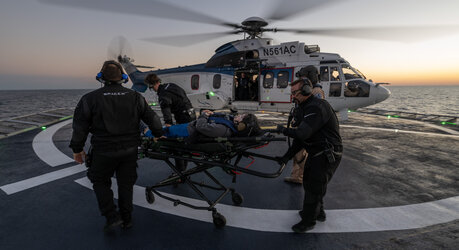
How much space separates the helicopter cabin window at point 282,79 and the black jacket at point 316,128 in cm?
712

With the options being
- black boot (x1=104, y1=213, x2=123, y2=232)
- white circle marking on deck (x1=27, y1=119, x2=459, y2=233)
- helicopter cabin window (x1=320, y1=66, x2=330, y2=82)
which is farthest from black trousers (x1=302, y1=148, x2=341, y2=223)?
helicopter cabin window (x1=320, y1=66, x2=330, y2=82)

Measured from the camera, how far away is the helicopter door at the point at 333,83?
9055mm

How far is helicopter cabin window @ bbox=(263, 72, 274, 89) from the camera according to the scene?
32.5 feet

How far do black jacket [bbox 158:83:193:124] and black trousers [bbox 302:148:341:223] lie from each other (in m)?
2.56

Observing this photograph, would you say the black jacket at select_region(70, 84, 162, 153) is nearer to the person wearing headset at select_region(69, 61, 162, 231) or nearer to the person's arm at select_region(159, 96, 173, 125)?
the person wearing headset at select_region(69, 61, 162, 231)

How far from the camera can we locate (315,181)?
2652 mm

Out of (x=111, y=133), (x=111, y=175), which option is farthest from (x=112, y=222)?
(x=111, y=133)

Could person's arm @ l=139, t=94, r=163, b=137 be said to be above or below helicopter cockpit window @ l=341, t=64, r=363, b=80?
below

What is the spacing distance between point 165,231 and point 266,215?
1.41m

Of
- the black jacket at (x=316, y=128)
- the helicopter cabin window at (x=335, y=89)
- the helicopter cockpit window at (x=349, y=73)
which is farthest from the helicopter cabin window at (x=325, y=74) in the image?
the black jacket at (x=316, y=128)

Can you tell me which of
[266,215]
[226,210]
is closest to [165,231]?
[226,210]

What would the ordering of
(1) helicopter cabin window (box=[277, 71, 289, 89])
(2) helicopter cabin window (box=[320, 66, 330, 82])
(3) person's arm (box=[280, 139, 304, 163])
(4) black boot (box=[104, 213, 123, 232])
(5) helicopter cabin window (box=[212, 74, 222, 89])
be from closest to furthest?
(4) black boot (box=[104, 213, 123, 232]) < (3) person's arm (box=[280, 139, 304, 163]) < (2) helicopter cabin window (box=[320, 66, 330, 82]) < (1) helicopter cabin window (box=[277, 71, 289, 89]) < (5) helicopter cabin window (box=[212, 74, 222, 89])

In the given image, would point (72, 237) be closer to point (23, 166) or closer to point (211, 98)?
point (23, 166)

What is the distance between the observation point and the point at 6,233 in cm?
270
